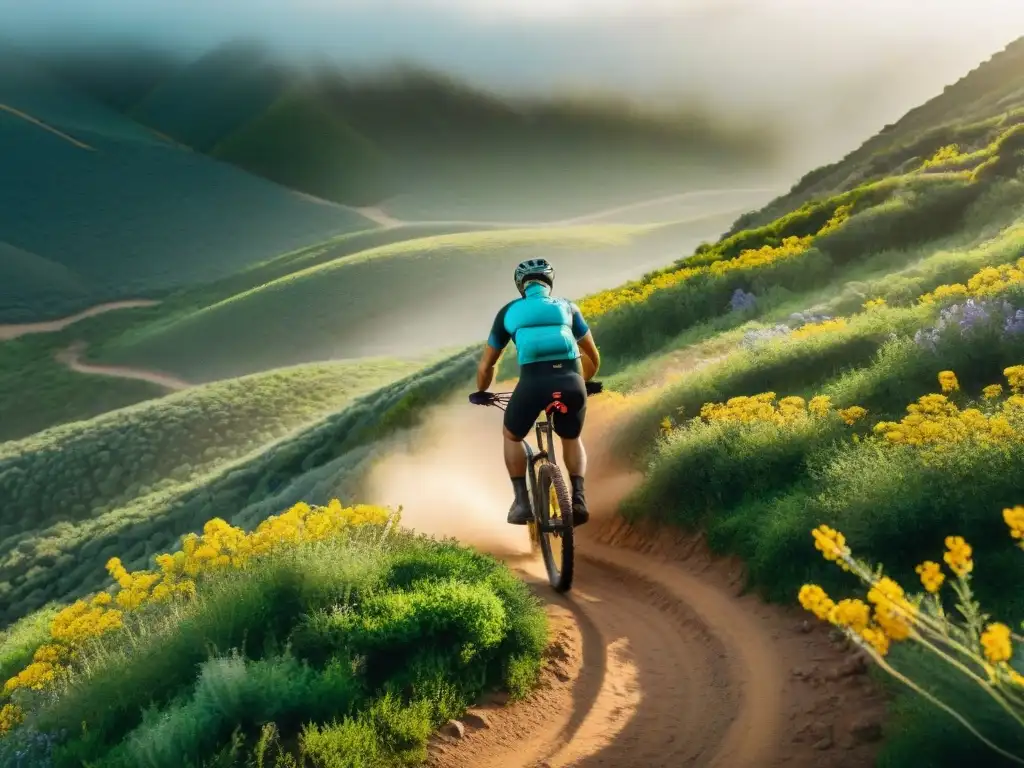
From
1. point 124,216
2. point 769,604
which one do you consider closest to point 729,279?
point 769,604

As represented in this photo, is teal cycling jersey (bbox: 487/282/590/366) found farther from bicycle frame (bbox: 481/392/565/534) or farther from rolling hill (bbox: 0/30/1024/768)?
rolling hill (bbox: 0/30/1024/768)

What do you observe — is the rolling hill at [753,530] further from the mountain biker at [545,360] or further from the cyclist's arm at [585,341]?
the cyclist's arm at [585,341]

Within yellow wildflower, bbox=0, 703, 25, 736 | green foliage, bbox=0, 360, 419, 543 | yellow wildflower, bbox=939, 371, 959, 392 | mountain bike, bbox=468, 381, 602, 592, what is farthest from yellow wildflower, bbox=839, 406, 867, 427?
green foliage, bbox=0, 360, 419, 543

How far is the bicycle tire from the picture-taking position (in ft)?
26.0

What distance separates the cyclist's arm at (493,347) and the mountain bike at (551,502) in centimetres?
21

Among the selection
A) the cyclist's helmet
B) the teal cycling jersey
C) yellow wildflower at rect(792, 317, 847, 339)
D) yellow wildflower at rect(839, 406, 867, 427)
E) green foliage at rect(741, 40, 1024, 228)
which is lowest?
yellow wildflower at rect(839, 406, 867, 427)

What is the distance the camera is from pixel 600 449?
43.5ft

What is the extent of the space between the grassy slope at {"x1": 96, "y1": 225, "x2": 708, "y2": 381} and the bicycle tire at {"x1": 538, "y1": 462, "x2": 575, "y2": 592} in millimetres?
61679

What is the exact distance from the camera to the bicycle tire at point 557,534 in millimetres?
7934

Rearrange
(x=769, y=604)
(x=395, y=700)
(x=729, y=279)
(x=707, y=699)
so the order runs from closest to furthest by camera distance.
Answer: (x=395, y=700) < (x=707, y=699) < (x=769, y=604) < (x=729, y=279)

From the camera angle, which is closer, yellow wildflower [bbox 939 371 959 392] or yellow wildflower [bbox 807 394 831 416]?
yellow wildflower [bbox 939 371 959 392]

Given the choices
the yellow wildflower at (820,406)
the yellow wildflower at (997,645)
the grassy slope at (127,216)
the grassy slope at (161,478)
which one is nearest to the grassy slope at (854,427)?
the yellow wildflower at (820,406)

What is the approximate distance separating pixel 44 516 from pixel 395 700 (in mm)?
30614

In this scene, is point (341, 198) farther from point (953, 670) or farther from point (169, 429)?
point (953, 670)
